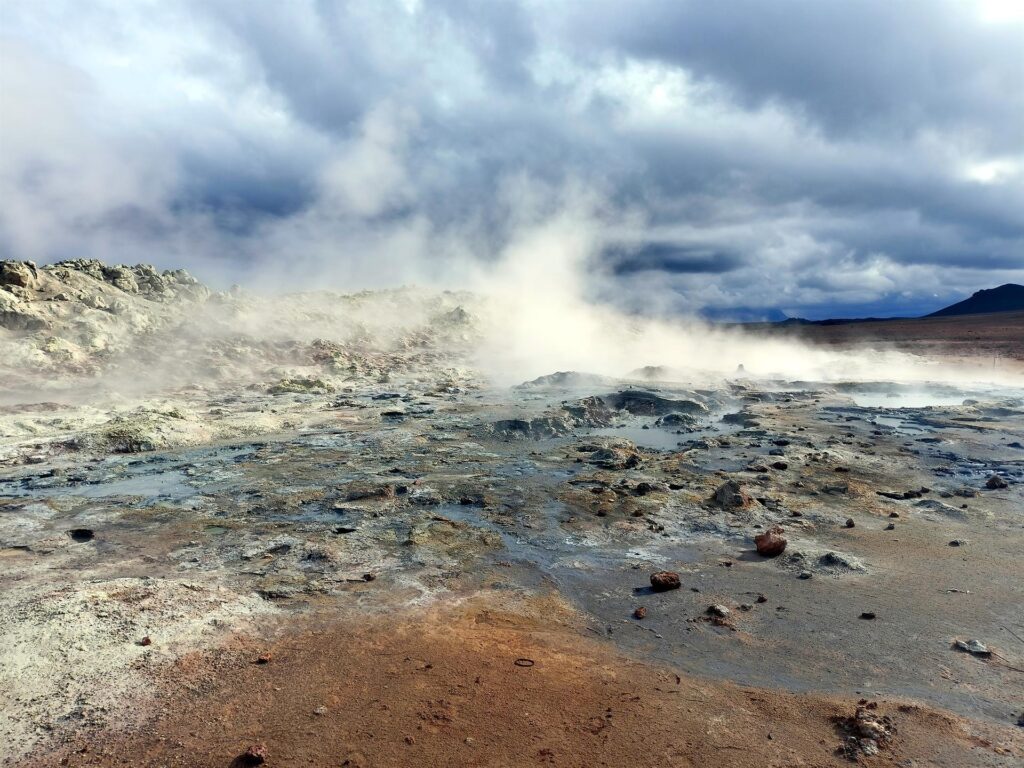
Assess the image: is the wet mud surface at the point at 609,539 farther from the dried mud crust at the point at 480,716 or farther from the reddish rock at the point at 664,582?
the dried mud crust at the point at 480,716

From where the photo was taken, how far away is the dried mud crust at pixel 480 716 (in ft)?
10.5

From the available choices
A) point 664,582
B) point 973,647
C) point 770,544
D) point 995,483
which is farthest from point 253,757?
point 995,483

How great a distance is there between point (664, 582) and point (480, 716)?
230 cm

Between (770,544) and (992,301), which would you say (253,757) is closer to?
(770,544)

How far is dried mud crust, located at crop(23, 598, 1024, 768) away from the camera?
3215 millimetres

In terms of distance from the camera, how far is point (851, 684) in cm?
391

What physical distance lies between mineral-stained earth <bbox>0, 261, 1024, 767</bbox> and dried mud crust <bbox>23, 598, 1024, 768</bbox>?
2 centimetres

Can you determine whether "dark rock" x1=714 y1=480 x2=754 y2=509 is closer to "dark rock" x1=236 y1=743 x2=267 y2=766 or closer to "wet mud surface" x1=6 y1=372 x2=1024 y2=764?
"wet mud surface" x1=6 y1=372 x2=1024 y2=764

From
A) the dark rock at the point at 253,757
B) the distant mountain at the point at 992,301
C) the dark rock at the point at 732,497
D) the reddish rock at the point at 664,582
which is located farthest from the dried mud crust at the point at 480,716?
the distant mountain at the point at 992,301

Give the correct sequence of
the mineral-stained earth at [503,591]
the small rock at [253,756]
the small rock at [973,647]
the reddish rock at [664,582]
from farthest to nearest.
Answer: the reddish rock at [664,582] → the small rock at [973,647] → the mineral-stained earth at [503,591] → the small rock at [253,756]

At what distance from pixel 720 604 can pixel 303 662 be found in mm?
3248

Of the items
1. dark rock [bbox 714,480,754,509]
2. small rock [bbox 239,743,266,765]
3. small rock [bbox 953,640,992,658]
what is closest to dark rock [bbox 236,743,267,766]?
small rock [bbox 239,743,266,765]

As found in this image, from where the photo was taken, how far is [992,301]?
12088 cm

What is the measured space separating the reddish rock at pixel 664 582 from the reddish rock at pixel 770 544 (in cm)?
123
